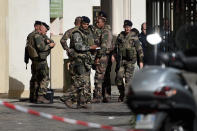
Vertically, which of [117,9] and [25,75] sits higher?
[117,9]

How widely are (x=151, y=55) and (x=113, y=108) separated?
872cm

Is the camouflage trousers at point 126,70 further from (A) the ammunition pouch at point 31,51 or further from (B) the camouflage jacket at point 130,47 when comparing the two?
(A) the ammunition pouch at point 31,51

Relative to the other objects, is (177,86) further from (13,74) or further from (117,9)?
(117,9)

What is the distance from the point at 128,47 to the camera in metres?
16.9

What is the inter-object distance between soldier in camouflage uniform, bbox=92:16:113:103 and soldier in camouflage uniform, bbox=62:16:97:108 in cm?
116

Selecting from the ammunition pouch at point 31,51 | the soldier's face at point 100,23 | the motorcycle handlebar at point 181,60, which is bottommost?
the motorcycle handlebar at point 181,60

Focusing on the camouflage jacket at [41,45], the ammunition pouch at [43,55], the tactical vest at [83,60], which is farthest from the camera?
the ammunition pouch at [43,55]

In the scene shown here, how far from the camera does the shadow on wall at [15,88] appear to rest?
18641 millimetres

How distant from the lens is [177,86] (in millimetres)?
6629

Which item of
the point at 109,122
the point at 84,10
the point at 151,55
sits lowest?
the point at 109,122

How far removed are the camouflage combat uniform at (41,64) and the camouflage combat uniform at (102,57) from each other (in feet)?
3.30

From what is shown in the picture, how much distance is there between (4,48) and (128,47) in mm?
3187

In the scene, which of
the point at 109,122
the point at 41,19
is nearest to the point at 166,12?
the point at 109,122

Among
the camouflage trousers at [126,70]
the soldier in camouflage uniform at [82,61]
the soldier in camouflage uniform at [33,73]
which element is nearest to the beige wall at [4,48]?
the soldier in camouflage uniform at [33,73]
